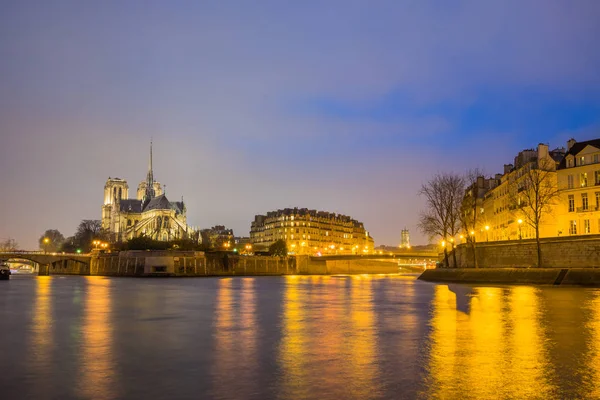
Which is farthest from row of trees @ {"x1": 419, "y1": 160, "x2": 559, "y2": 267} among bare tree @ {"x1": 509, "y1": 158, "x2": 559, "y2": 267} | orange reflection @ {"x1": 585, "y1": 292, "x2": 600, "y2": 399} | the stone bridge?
the stone bridge

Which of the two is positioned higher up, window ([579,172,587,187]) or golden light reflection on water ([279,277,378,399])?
Answer: window ([579,172,587,187])

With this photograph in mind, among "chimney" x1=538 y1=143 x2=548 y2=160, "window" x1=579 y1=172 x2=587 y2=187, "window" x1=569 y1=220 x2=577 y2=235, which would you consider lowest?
"window" x1=569 y1=220 x2=577 y2=235

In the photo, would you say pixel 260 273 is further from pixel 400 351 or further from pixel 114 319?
pixel 400 351

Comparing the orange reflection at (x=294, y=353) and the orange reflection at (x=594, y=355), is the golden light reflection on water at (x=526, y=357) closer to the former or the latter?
the orange reflection at (x=594, y=355)

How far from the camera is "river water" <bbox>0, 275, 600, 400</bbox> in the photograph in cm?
1155

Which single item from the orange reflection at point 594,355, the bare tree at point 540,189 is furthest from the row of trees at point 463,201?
the orange reflection at point 594,355

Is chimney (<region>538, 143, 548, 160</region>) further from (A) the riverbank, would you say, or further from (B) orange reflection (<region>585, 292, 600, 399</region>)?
(B) orange reflection (<region>585, 292, 600, 399</region>)

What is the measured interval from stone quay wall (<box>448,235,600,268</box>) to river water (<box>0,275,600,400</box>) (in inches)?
1114

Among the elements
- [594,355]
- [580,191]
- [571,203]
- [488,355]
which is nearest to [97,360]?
[488,355]

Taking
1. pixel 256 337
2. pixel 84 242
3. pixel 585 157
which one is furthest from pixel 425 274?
pixel 84 242

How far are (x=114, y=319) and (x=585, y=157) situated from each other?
55.6m

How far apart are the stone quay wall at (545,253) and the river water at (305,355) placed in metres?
28.3

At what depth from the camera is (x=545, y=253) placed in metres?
58.6

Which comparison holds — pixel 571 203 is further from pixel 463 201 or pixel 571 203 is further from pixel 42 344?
pixel 42 344
